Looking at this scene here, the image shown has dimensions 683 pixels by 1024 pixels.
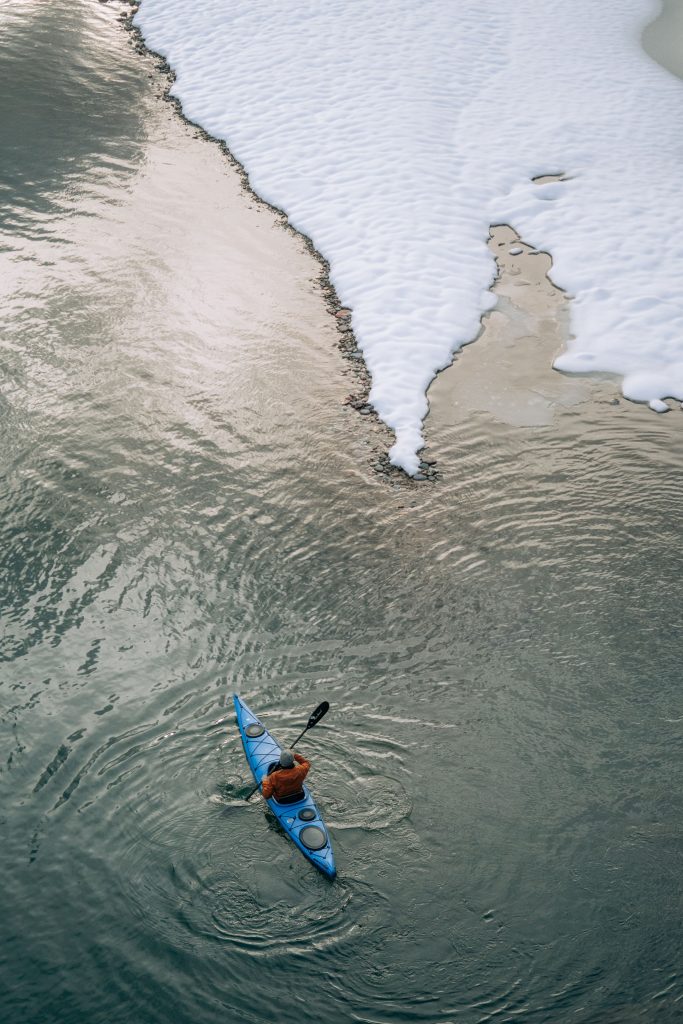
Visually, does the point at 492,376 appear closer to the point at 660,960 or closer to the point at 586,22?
the point at 660,960

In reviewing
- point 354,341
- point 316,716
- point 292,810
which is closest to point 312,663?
point 316,716

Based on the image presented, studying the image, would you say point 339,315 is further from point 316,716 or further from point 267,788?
point 267,788

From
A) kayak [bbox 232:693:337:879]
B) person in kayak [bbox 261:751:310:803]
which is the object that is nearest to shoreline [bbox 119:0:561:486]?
kayak [bbox 232:693:337:879]

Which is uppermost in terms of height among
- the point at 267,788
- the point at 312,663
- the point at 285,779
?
the point at 285,779

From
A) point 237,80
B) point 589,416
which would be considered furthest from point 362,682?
point 237,80

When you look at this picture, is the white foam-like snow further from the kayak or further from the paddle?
the kayak

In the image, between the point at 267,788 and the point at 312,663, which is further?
the point at 312,663

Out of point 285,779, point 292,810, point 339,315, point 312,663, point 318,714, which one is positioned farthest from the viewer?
point 339,315
